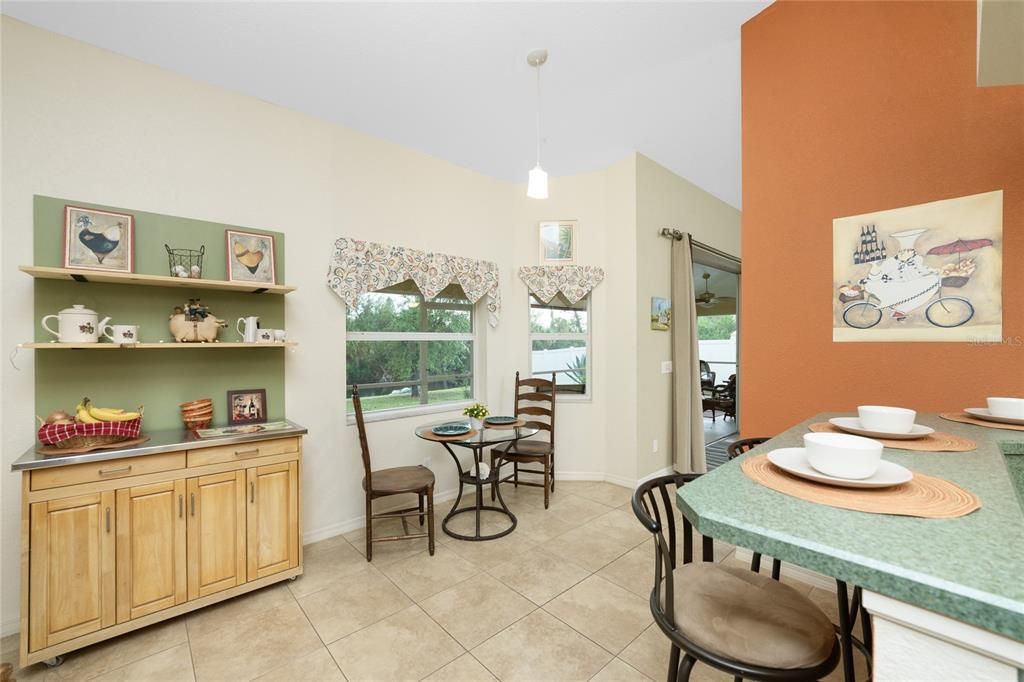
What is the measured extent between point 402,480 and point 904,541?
8.57 ft

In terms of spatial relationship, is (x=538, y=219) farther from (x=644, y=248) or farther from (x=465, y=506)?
(x=465, y=506)

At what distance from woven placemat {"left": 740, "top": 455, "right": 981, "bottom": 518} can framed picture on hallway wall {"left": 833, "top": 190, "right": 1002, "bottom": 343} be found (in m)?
1.40

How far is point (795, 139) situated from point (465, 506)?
346 cm

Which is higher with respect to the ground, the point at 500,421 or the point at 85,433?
the point at 85,433

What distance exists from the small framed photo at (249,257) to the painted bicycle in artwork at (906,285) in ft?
11.2

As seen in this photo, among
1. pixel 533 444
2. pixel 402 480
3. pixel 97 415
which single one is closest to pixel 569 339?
pixel 533 444

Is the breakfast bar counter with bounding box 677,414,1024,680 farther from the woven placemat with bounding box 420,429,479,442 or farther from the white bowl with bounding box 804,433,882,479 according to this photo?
the woven placemat with bounding box 420,429,479,442

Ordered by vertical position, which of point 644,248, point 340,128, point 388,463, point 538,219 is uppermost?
point 340,128

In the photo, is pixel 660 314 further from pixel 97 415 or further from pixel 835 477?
pixel 97 415

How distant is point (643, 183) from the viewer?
387 cm

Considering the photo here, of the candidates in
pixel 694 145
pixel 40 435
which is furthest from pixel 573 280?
pixel 40 435

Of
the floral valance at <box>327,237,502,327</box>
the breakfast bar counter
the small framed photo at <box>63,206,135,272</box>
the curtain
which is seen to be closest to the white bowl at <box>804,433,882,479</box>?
the breakfast bar counter

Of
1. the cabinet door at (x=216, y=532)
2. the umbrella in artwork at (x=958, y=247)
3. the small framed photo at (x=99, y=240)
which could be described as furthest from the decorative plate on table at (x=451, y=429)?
the umbrella in artwork at (x=958, y=247)

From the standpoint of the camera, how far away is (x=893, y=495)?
80cm
